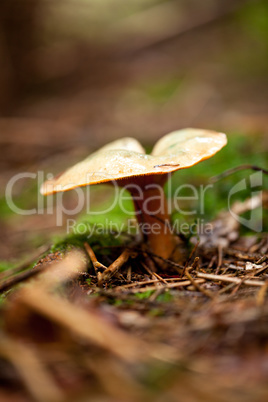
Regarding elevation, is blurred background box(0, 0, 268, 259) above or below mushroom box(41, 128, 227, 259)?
above

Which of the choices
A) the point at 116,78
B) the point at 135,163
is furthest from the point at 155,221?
the point at 116,78

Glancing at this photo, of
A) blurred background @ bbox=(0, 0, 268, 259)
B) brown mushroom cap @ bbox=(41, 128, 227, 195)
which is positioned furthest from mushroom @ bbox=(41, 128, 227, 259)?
blurred background @ bbox=(0, 0, 268, 259)

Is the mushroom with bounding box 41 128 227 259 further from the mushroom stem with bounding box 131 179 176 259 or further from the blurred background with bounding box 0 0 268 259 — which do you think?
the blurred background with bounding box 0 0 268 259

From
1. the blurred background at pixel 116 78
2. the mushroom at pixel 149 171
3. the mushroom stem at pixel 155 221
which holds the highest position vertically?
the blurred background at pixel 116 78

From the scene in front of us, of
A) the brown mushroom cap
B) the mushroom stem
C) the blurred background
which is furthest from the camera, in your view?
the blurred background

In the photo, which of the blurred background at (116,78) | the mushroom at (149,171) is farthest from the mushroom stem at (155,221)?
the blurred background at (116,78)

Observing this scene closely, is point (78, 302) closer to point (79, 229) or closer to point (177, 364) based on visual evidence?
point (177, 364)

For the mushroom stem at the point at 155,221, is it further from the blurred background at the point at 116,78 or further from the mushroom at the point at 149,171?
the blurred background at the point at 116,78
